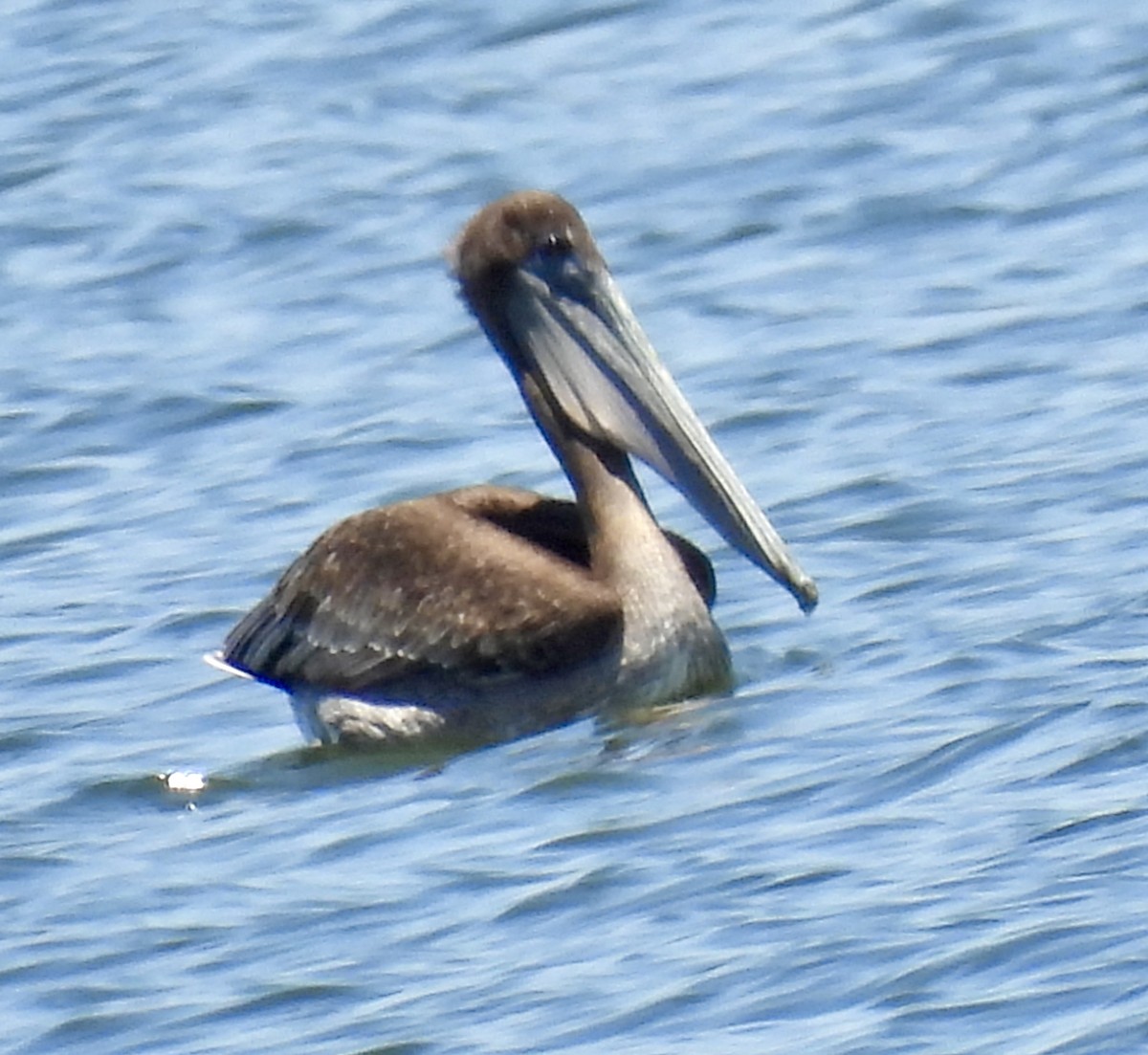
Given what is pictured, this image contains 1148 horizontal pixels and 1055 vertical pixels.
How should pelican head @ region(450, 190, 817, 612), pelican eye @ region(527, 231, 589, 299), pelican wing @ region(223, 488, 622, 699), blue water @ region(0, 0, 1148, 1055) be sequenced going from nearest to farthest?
blue water @ region(0, 0, 1148, 1055), pelican wing @ region(223, 488, 622, 699), pelican head @ region(450, 190, 817, 612), pelican eye @ region(527, 231, 589, 299)

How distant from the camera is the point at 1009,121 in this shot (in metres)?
13.2

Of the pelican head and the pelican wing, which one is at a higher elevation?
the pelican head

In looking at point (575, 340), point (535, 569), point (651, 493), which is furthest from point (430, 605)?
point (651, 493)

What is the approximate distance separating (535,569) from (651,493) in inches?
81.5

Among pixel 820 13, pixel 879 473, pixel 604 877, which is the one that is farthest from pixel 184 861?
pixel 820 13

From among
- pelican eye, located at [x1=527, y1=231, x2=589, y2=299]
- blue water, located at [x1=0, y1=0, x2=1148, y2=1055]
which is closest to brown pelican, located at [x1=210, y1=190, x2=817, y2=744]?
pelican eye, located at [x1=527, y1=231, x2=589, y2=299]

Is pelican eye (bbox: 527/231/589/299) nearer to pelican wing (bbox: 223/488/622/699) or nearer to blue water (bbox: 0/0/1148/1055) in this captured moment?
pelican wing (bbox: 223/488/622/699)

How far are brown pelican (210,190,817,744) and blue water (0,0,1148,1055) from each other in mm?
177

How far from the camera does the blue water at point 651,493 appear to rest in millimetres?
6289

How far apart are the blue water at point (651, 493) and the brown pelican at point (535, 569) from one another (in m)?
0.18

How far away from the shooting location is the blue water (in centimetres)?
629

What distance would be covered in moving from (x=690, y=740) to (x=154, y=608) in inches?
Result: 84.6

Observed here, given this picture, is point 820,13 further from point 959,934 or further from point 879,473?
point 959,934

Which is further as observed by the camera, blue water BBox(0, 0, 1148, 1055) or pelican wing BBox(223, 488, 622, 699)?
pelican wing BBox(223, 488, 622, 699)
